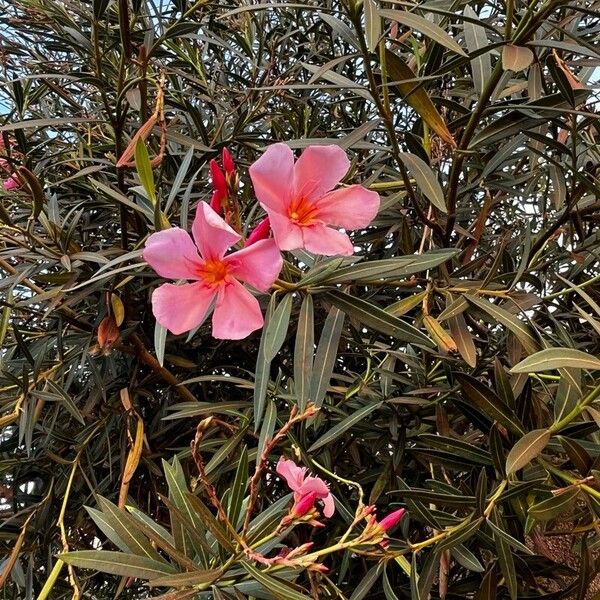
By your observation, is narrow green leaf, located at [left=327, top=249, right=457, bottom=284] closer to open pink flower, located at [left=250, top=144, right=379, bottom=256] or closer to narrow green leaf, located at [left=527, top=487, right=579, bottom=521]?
open pink flower, located at [left=250, top=144, right=379, bottom=256]

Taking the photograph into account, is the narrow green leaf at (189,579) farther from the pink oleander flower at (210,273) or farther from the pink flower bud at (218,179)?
the pink flower bud at (218,179)

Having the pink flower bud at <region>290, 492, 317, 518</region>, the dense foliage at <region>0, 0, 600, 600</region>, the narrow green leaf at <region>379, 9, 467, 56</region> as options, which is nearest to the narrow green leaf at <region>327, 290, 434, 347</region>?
the dense foliage at <region>0, 0, 600, 600</region>

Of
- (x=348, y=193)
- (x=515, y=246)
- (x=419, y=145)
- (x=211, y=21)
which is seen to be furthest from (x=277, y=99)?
(x=348, y=193)

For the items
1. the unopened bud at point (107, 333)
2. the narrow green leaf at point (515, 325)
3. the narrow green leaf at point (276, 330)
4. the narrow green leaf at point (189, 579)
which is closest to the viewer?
the narrow green leaf at point (189, 579)

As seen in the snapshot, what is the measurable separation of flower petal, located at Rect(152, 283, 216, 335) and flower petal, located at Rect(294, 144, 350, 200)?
5.7 inches

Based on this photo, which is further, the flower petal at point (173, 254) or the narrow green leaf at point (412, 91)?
the narrow green leaf at point (412, 91)

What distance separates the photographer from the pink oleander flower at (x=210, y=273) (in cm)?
58

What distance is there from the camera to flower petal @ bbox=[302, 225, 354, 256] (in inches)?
24.1

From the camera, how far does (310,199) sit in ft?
2.12

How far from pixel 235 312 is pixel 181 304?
56mm

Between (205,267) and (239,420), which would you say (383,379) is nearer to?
(239,420)

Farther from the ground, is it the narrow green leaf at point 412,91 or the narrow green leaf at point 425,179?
the narrow green leaf at point 412,91

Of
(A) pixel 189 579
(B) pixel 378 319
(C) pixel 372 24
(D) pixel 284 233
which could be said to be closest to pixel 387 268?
(B) pixel 378 319

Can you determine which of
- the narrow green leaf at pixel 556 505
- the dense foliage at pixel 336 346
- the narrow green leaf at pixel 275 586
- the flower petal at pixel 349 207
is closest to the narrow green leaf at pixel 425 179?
the dense foliage at pixel 336 346
